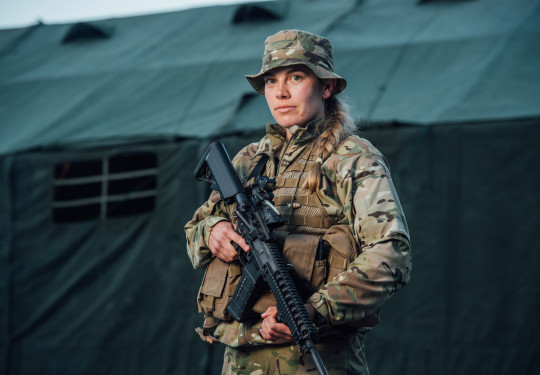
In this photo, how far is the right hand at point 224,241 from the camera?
7.25 feet

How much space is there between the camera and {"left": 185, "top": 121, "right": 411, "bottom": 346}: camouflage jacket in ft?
6.46

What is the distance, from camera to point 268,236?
2.09 m

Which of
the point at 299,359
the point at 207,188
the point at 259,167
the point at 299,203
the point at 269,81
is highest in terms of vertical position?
the point at 207,188

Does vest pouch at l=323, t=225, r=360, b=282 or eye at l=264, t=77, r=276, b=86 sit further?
eye at l=264, t=77, r=276, b=86

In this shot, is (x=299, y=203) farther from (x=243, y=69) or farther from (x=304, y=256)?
(x=243, y=69)

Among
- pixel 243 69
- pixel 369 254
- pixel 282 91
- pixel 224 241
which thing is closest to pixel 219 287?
pixel 224 241

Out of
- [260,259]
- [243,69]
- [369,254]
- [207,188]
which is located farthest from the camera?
[243,69]

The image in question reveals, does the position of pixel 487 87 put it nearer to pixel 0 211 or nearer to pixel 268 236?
pixel 268 236

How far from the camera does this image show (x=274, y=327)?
1993mm

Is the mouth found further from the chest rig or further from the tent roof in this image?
the tent roof

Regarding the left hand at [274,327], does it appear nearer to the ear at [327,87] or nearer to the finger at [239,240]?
the finger at [239,240]

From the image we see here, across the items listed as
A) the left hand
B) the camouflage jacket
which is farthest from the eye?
the left hand

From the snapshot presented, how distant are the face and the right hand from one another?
38cm

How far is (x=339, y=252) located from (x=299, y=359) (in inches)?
13.3
